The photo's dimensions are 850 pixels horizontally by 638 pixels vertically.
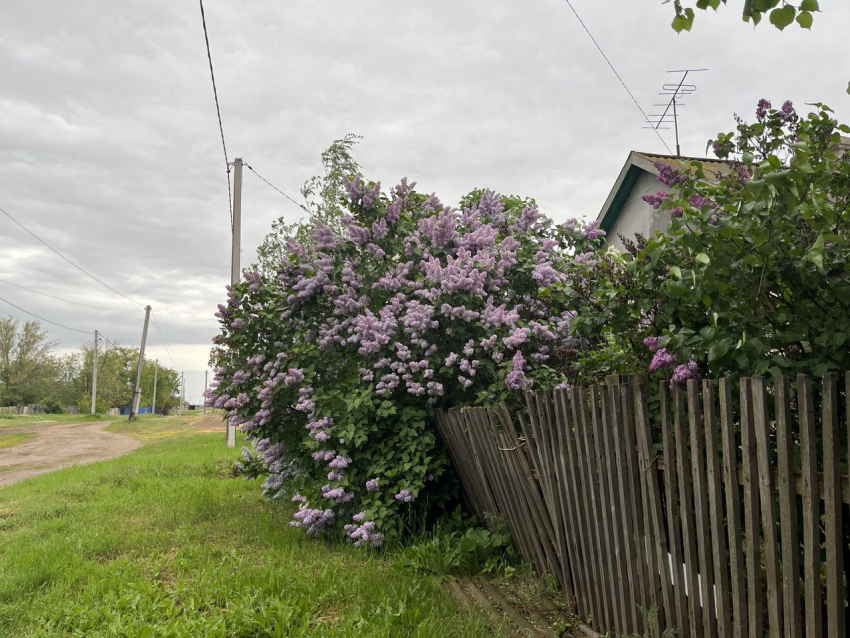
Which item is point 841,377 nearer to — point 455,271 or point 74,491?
point 455,271

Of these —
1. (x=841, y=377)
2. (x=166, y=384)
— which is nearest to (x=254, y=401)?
(x=841, y=377)

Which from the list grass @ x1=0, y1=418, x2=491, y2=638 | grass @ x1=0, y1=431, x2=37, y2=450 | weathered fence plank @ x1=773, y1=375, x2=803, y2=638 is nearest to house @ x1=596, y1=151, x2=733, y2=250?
grass @ x1=0, y1=418, x2=491, y2=638

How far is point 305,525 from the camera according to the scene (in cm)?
573

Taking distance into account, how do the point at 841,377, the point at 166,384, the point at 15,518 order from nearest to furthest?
the point at 841,377 < the point at 15,518 < the point at 166,384

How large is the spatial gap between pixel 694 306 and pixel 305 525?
157 inches

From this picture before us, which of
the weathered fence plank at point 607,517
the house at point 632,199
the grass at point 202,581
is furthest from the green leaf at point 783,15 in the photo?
the house at point 632,199

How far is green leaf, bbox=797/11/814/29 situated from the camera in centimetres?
187

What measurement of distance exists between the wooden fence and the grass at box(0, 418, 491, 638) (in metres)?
0.81

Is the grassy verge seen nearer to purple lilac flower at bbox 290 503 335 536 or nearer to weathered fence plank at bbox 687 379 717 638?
purple lilac flower at bbox 290 503 335 536

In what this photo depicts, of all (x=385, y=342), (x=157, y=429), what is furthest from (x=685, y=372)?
(x=157, y=429)

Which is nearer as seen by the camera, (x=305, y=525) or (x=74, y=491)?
(x=305, y=525)

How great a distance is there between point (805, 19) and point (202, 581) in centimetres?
467

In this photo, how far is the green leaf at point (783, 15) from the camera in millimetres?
1885

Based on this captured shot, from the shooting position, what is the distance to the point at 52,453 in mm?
19375
